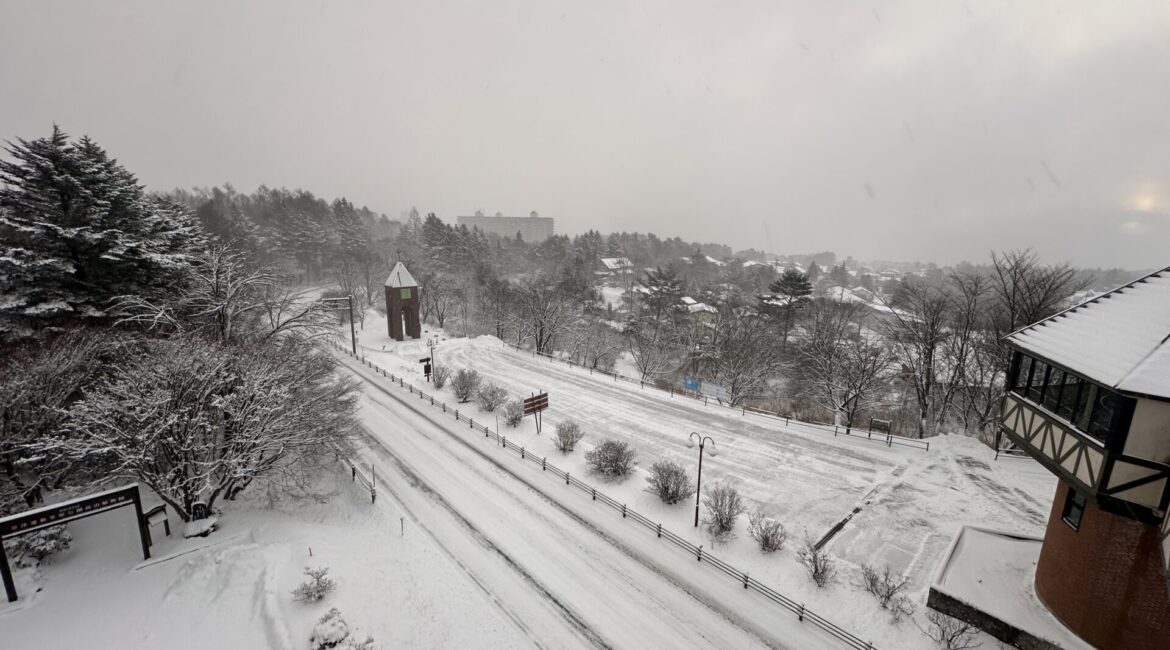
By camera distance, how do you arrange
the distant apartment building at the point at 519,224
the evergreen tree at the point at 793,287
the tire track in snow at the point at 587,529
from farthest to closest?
the distant apartment building at the point at 519,224, the evergreen tree at the point at 793,287, the tire track in snow at the point at 587,529

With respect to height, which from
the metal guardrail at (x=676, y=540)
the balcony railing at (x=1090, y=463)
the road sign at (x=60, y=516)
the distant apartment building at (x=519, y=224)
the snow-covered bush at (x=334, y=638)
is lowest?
the metal guardrail at (x=676, y=540)

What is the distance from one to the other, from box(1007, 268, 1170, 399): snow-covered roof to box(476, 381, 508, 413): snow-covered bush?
22.4m

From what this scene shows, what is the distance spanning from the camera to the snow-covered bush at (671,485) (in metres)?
16.5

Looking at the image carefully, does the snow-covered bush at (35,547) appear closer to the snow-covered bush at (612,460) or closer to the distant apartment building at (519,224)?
the snow-covered bush at (612,460)

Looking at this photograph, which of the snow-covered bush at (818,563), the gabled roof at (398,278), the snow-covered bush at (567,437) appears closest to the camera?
the snow-covered bush at (818,563)

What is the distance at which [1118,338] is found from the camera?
29.9ft

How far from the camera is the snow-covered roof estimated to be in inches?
311

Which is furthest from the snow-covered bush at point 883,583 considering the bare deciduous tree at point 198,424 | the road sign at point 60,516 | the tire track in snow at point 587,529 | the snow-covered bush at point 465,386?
the snow-covered bush at point 465,386

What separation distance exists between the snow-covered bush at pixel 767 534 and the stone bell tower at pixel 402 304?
37.0 metres

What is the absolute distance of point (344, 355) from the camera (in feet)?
128

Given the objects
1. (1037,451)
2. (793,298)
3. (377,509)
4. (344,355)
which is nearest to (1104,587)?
(1037,451)

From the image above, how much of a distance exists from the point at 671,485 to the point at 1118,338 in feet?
40.5

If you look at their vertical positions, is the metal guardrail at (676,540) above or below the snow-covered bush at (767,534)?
below

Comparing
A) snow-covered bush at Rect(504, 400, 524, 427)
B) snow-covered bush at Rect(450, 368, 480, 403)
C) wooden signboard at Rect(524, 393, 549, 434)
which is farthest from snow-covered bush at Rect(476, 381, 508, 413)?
wooden signboard at Rect(524, 393, 549, 434)
